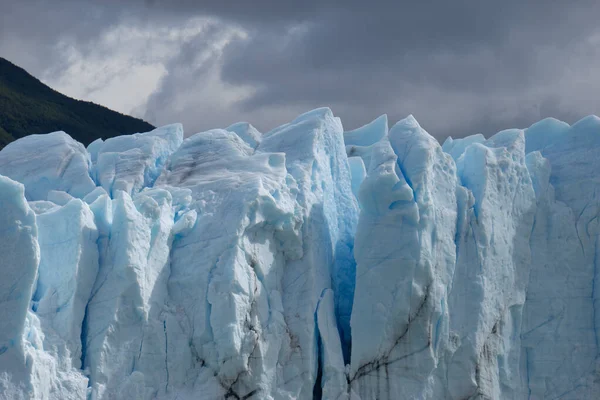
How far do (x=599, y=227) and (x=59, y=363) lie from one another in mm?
11704

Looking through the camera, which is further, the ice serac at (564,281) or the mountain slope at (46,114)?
the mountain slope at (46,114)

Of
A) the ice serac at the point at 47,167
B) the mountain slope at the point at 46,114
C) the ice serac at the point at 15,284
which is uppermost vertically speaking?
the mountain slope at the point at 46,114

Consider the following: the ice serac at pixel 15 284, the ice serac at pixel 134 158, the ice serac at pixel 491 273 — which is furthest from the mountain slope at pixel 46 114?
the ice serac at pixel 15 284

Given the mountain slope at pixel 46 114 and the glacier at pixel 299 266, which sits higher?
the mountain slope at pixel 46 114

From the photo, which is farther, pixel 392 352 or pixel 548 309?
pixel 548 309

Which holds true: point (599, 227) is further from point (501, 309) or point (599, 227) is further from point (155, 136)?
point (155, 136)

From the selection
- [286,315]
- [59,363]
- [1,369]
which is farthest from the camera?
[286,315]

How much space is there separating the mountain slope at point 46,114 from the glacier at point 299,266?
29.7 meters

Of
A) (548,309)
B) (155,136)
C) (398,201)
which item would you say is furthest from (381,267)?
(155,136)

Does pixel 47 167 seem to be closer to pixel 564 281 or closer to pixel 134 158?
pixel 134 158

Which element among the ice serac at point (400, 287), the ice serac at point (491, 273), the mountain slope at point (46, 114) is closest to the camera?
the ice serac at point (400, 287)

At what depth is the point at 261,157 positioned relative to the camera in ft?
61.2

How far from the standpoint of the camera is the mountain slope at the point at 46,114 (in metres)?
48.8

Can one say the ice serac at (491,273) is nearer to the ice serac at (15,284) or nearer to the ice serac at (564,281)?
the ice serac at (564,281)
